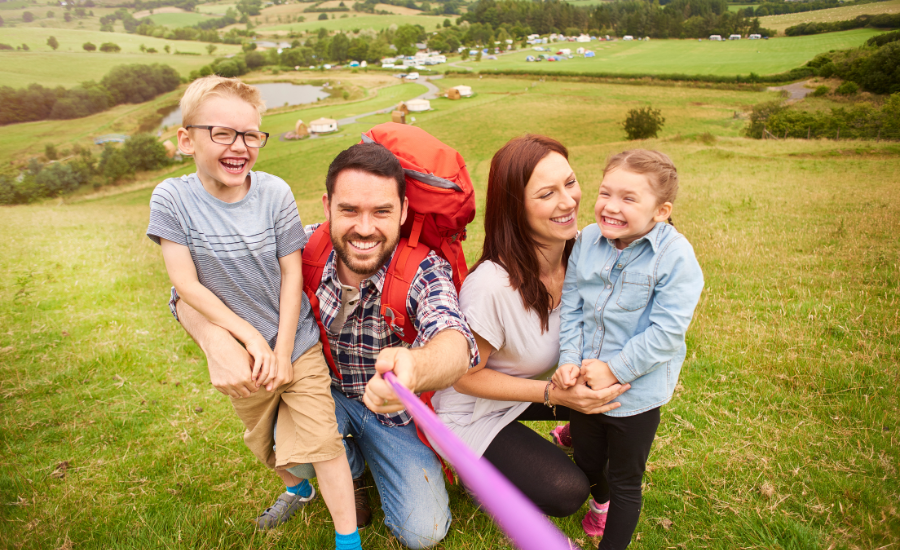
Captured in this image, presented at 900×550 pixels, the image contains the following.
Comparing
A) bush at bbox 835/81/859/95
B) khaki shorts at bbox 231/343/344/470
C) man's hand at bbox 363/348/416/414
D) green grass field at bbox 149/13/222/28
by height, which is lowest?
khaki shorts at bbox 231/343/344/470

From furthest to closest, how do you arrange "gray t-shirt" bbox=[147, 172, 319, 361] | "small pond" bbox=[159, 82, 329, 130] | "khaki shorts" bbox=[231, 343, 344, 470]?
"small pond" bbox=[159, 82, 329, 130]
"khaki shorts" bbox=[231, 343, 344, 470]
"gray t-shirt" bbox=[147, 172, 319, 361]

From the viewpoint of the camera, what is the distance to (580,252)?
2873 mm

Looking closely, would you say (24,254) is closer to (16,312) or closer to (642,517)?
(16,312)

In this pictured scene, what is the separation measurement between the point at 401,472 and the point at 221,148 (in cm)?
255

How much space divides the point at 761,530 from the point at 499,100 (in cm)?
8469

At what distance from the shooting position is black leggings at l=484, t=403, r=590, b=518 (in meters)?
2.84

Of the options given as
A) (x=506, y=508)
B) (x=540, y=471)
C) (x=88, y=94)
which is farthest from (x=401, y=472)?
(x=88, y=94)

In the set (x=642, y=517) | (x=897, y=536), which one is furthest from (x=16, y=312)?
(x=897, y=536)

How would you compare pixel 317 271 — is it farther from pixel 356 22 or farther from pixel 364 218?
pixel 356 22

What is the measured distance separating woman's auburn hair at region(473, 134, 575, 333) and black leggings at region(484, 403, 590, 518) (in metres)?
0.82

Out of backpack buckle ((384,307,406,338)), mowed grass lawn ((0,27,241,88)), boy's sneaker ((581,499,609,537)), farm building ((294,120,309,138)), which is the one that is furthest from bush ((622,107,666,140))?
mowed grass lawn ((0,27,241,88))

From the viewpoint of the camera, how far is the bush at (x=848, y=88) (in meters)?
20.3

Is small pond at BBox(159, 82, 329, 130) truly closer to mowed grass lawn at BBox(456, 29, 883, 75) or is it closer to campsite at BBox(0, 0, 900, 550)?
mowed grass lawn at BBox(456, 29, 883, 75)

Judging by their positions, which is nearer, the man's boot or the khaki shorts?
the khaki shorts
